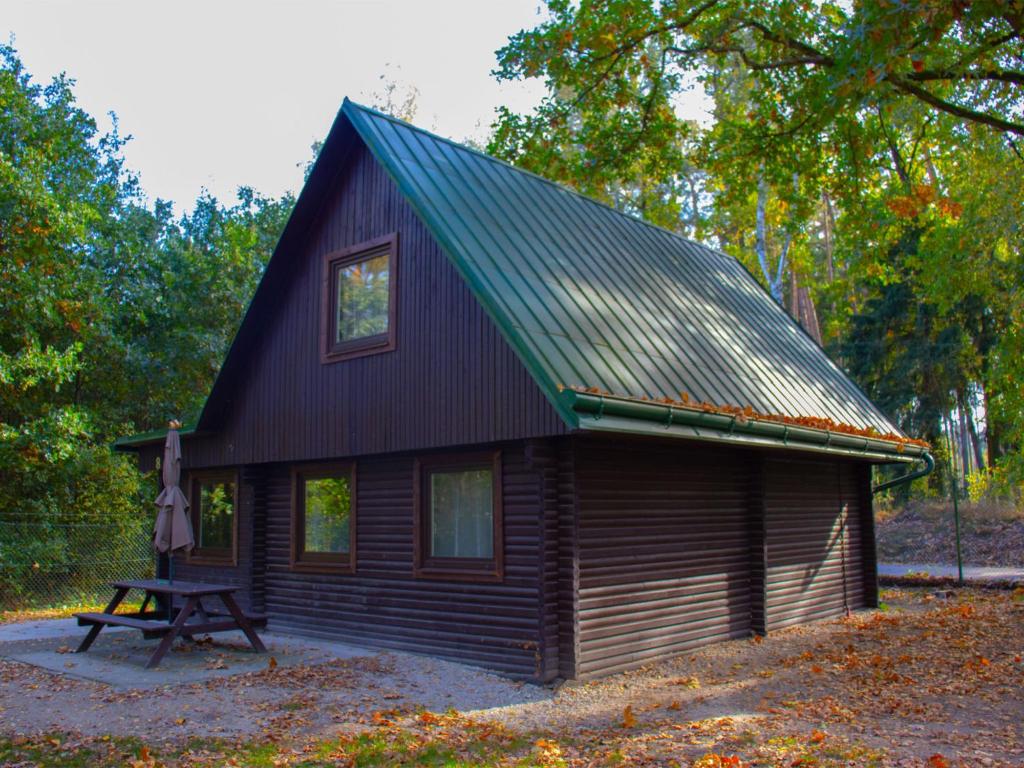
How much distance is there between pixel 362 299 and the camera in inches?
446

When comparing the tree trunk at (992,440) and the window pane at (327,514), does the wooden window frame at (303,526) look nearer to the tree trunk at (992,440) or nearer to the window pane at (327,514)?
the window pane at (327,514)

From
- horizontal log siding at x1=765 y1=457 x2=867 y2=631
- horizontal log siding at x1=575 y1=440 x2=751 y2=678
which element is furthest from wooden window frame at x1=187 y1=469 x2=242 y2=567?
horizontal log siding at x1=765 y1=457 x2=867 y2=631

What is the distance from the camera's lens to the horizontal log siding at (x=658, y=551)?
30.6 feet

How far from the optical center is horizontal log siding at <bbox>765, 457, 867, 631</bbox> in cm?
1253

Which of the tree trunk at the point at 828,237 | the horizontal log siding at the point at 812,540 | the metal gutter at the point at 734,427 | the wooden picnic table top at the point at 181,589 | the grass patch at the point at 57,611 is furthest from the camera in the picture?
the tree trunk at the point at 828,237

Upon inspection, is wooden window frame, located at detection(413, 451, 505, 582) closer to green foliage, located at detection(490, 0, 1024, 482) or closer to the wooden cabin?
the wooden cabin

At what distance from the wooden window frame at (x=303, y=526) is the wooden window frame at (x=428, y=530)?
1.27 meters

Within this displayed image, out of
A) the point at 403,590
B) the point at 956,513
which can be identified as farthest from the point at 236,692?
the point at 956,513

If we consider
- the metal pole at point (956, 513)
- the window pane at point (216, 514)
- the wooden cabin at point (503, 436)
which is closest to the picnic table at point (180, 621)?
the wooden cabin at point (503, 436)

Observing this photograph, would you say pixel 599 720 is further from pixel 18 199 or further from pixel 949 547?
pixel 949 547

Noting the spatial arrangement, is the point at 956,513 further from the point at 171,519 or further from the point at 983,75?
the point at 171,519

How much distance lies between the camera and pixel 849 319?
3212cm

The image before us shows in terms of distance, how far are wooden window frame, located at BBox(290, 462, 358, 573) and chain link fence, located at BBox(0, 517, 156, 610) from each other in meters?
7.00

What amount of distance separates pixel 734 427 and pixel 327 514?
5.48 m
